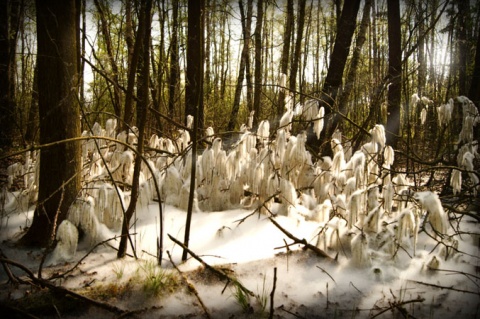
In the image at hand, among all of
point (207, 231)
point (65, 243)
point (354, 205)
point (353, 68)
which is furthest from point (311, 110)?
point (353, 68)

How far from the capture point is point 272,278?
1.66 metres

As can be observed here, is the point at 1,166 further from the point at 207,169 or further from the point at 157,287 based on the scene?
the point at 157,287

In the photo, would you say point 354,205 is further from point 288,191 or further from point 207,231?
point 207,231

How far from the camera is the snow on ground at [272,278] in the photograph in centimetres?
144

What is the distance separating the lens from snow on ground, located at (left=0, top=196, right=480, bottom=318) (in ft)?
4.72

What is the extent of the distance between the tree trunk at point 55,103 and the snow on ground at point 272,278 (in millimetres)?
299

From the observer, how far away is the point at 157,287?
59.7 inches

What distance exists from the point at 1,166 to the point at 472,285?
15.4ft

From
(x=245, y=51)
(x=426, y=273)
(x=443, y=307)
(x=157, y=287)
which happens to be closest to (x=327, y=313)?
(x=443, y=307)

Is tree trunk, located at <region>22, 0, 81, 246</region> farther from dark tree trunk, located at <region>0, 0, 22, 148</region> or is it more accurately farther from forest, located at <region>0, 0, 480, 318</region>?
dark tree trunk, located at <region>0, 0, 22, 148</region>

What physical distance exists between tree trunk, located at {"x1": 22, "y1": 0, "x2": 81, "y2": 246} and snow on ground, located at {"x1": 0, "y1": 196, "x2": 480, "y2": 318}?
0.98 feet

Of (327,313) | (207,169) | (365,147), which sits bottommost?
(327,313)

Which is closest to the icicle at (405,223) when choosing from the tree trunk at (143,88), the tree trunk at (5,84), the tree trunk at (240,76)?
the tree trunk at (143,88)

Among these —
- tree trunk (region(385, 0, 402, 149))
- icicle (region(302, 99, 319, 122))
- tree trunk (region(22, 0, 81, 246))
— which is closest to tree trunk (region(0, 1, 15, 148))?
tree trunk (region(22, 0, 81, 246))
